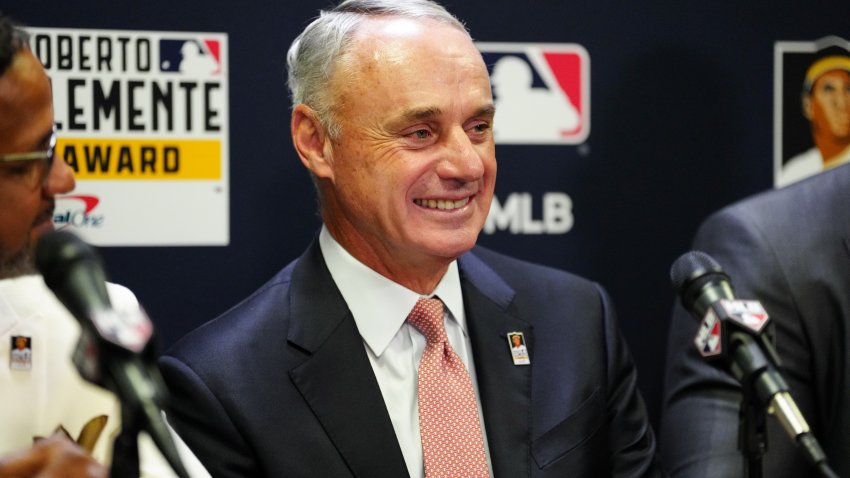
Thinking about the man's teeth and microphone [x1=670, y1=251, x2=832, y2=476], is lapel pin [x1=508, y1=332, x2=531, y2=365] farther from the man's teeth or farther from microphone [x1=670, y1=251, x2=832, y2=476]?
microphone [x1=670, y1=251, x2=832, y2=476]

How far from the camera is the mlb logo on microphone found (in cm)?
284

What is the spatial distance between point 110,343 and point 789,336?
1671mm

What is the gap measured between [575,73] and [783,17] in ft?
2.00

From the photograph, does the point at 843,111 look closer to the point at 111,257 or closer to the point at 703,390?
the point at 703,390

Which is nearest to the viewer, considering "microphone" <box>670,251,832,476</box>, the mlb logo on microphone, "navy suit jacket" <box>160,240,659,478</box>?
"microphone" <box>670,251,832,476</box>

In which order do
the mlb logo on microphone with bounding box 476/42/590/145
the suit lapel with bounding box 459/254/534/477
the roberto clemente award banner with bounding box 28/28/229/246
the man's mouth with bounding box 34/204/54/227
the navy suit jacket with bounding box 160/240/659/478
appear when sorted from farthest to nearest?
the mlb logo on microphone with bounding box 476/42/590/145, the roberto clemente award banner with bounding box 28/28/229/246, the suit lapel with bounding box 459/254/534/477, the navy suit jacket with bounding box 160/240/659/478, the man's mouth with bounding box 34/204/54/227

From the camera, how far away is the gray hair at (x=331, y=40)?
2.25m

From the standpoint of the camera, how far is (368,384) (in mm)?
2180

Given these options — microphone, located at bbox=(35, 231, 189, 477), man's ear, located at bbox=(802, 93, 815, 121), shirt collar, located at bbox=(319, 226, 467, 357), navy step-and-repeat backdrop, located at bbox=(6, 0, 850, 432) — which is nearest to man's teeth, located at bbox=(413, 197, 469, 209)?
shirt collar, located at bbox=(319, 226, 467, 357)

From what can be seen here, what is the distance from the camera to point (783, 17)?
9.98 ft

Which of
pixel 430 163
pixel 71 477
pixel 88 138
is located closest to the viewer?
pixel 71 477

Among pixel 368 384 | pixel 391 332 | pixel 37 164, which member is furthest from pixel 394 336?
pixel 37 164

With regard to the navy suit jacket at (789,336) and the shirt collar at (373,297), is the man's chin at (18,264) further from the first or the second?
the navy suit jacket at (789,336)

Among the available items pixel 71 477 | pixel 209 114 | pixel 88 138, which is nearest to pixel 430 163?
pixel 209 114
